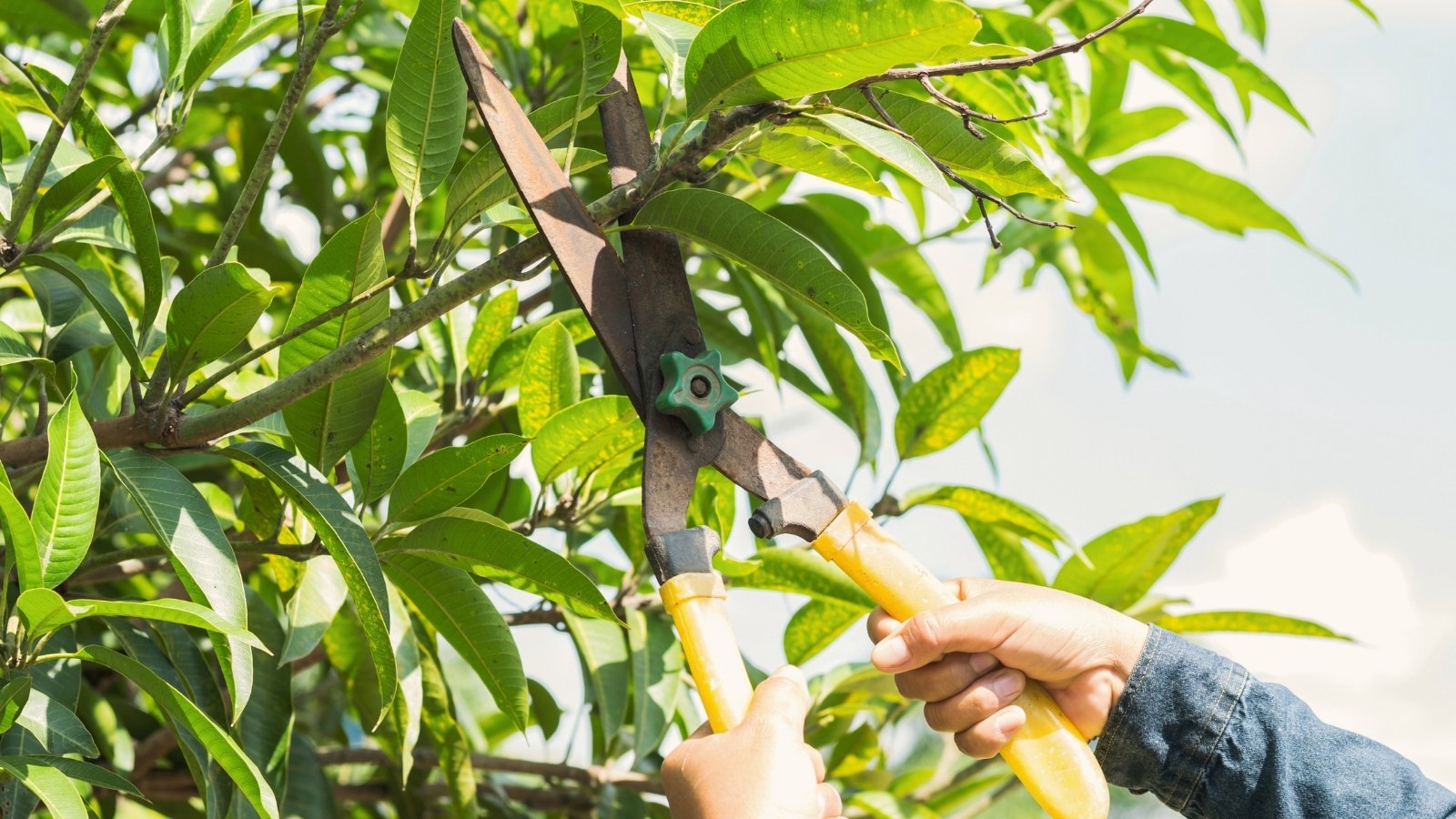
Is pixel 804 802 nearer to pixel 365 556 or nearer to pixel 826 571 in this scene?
pixel 365 556

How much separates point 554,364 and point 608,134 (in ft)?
0.68

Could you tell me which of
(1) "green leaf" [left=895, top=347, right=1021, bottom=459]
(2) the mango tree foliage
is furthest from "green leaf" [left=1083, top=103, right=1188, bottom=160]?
(1) "green leaf" [left=895, top=347, right=1021, bottom=459]

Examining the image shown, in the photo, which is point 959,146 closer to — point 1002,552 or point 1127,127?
point 1002,552

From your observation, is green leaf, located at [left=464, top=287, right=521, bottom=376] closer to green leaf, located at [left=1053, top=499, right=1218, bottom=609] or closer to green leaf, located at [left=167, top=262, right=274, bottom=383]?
green leaf, located at [left=167, top=262, right=274, bottom=383]

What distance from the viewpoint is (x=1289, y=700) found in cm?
101

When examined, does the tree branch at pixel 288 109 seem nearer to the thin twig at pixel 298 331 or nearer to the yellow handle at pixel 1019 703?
the thin twig at pixel 298 331

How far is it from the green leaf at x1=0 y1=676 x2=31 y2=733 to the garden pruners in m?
0.37

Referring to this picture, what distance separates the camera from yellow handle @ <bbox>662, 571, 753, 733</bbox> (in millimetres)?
783

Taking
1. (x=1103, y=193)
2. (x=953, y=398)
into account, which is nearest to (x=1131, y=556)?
(x=953, y=398)

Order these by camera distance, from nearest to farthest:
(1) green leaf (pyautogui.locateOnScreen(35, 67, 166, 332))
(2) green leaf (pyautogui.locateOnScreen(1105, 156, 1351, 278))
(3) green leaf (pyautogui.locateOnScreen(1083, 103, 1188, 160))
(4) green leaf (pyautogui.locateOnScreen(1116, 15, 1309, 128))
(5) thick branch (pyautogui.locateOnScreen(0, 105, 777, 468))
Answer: (5) thick branch (pyautogui.locateOnScreen(0, 105, 777, 468)), (1) green leaf (pyautogui.locateOnScreen(35, 67, 166, 332)), (4) green leaf (pyautogui.locateOnScreen(1116, 15, 1309, 128)), (2) green leaf (pyautogui.locateOnScreen(1105, 156, 1351, 278)), (3) green leaf (pyautogui.locateOnScreen(1083, 103, 1188, 160))

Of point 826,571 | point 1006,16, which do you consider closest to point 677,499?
point 826,571

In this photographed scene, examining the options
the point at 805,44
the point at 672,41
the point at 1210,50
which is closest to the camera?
the point at 805,44

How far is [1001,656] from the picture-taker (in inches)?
36.7

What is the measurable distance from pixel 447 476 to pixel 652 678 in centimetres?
33
